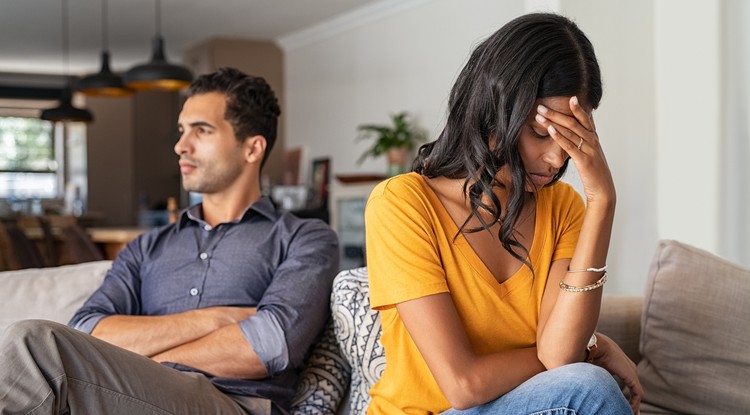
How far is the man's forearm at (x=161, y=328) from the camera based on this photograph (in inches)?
82.8

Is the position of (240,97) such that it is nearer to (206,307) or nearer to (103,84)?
(206,307)

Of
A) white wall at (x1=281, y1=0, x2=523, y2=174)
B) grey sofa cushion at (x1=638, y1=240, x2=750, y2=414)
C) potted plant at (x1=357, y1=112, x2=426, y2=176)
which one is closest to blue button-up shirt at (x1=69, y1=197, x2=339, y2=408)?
grey sofa cushion at (x1=638, y1=240, x2=750, y2=414)

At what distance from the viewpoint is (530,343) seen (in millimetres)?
1704

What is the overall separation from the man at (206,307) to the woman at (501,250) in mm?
408

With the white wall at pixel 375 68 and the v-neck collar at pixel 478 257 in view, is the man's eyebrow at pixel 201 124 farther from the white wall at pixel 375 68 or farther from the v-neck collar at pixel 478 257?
the white wall at pixel 375 68

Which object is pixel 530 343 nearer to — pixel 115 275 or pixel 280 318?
pixel 280 318

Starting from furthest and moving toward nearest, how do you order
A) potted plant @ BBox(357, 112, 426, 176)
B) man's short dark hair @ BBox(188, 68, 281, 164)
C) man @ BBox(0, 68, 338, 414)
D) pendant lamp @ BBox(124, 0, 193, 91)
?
1. potted plant @ BBox(357, 112, 426, 176)
2. pendant lamp @ BBox(124, 0, 193, 91)
3. man's short dark hair @ BBox(188, 68, 281, 164)
4. man @ BBox(0, 68, 338, 414)

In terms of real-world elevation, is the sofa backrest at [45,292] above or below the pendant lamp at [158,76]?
below

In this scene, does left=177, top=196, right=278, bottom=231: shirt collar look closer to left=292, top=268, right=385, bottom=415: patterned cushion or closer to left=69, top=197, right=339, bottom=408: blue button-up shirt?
left=69, top=197, right=339, bottom=408: blue button-up shirt

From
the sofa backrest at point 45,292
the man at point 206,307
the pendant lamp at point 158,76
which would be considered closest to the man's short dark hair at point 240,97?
the man at point 206,307

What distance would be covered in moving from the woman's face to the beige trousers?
0.80m

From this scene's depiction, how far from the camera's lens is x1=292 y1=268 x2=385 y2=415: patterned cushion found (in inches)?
80.3

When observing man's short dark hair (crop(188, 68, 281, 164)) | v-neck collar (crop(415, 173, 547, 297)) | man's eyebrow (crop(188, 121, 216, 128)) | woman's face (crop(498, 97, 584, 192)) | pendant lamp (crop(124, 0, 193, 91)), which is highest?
pendant lamp (crop(124, 0, 193, 91))

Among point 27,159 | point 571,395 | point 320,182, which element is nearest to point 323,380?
point 571,395
